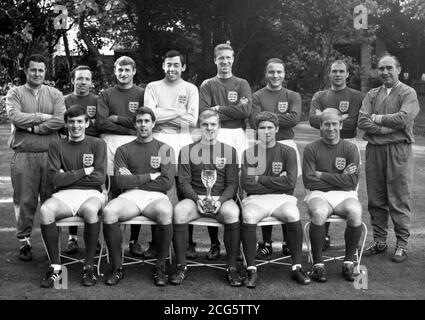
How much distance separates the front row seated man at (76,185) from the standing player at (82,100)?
56 centimetres

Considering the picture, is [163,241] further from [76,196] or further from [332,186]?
[332,186]

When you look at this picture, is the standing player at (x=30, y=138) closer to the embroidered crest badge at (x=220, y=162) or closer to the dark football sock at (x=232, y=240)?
the embroidered crest badge at (x=220, y=162)

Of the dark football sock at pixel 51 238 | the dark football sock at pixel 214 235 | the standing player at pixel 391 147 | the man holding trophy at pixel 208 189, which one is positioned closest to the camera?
the dark football sock at pixel 51 238

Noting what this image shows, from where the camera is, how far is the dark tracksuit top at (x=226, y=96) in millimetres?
5680

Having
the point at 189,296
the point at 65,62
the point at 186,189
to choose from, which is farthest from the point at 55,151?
the point at 65,62

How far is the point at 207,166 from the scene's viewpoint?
512 centimetres

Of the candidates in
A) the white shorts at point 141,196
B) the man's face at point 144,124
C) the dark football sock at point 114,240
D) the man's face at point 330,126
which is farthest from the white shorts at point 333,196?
the dark football sock at point 114,240

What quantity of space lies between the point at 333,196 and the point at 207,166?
114 centimetres

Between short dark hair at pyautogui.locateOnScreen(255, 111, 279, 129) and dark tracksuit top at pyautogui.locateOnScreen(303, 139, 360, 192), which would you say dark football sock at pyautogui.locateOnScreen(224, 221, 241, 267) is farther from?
short dark hair at pyautogui.locateOnScreen(255, 111, 279, 129)

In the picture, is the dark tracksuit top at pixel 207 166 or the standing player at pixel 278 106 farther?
the standing player at pixel 278 106

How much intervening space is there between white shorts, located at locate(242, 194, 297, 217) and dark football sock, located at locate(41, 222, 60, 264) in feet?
5.28

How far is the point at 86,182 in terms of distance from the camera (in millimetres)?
5043

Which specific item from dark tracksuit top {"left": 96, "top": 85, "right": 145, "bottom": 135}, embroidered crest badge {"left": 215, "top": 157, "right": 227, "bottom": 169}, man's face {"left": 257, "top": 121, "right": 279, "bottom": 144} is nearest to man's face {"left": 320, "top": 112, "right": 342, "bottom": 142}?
man's face {"left": 257, "top": 121, "right": 279, "bottom": 144}

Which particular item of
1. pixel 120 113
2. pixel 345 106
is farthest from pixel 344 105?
pixel 120 113
